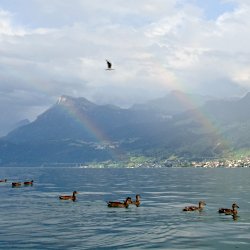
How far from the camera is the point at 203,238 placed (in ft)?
159

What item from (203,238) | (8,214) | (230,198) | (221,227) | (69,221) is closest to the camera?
(203,238)

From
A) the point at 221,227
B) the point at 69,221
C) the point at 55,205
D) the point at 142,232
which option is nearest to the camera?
the point at 142,232

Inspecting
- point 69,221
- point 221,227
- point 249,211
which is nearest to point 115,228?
point 69,221

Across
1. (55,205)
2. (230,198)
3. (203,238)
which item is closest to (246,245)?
(203,238)

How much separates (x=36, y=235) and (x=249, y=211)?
36762mm

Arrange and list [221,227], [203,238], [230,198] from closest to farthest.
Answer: [203,238] < [221,227] < [230,198]

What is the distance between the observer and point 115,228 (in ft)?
178

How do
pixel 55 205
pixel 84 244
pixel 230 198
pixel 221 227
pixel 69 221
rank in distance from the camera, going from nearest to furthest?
pixel 84 244, pixel 221 227, pixel 69 221, pixel 55 205, pixel 230 198

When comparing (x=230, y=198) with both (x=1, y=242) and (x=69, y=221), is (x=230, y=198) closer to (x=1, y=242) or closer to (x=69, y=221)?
(x=69, y=221)

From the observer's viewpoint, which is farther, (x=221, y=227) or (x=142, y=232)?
(x=221, y=227)

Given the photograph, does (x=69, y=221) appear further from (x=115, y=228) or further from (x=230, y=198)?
(x=230, y=198)

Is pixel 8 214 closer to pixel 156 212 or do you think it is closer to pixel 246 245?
pixel 156 212

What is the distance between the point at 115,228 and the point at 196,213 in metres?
18.4

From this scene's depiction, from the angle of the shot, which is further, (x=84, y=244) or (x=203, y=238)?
(x=203, y=238)
